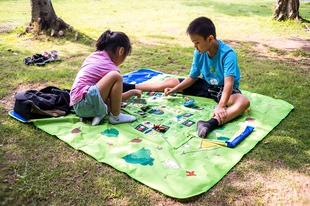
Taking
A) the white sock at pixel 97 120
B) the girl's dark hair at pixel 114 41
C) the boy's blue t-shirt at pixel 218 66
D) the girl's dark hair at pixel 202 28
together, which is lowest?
the white sock at pixel 97 120

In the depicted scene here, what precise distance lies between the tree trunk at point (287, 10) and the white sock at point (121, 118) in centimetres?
720

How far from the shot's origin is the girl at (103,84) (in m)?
3.13

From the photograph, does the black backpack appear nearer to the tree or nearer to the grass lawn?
the grass lawn

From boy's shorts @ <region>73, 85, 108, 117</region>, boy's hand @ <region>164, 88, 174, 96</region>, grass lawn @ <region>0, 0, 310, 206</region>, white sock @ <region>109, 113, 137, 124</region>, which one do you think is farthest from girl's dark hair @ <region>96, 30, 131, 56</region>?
grass lawn @ <region>0, 0, 310, 206</region>

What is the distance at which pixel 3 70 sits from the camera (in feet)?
16.4

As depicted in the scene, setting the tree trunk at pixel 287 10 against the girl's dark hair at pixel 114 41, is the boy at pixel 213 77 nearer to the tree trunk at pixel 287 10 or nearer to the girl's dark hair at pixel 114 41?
the girl's dark hair at pixel 114 41

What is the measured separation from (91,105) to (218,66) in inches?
59.5

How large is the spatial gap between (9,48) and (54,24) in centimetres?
120

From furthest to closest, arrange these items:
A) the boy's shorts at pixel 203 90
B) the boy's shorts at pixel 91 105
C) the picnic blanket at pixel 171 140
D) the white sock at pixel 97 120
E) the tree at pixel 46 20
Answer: the tree at pixel 46 20
the boy's shorts at pixel 203 90
the white sock at pixel 97 120
the boy's shorts at pixel 91 105
the picnic blanket at pixel 171 140

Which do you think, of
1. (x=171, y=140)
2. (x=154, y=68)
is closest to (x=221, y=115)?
(x=171, y=140)

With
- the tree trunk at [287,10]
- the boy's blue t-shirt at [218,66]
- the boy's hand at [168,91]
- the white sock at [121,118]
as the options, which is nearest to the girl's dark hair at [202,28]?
the boy's blue t-shirt at [218,66]

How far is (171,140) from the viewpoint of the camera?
297 cm

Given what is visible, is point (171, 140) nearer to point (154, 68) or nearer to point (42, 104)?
point (42, 104)

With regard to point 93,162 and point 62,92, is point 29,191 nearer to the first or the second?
point 93,162
